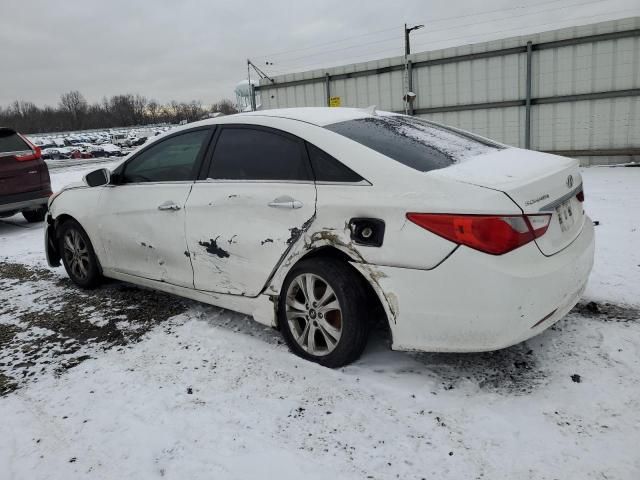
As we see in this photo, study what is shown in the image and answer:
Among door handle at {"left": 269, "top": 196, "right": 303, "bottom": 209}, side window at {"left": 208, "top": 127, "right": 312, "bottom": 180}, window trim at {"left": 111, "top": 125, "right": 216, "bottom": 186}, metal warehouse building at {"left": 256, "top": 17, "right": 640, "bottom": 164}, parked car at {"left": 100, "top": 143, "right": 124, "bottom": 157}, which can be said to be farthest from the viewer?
parked car at {"left": 100, "top": 143, "right": 124, "bottom": 157}

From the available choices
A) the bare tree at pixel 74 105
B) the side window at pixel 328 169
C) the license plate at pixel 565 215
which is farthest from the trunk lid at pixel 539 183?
the bare tree at pixel 74 105

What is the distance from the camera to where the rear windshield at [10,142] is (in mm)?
8289

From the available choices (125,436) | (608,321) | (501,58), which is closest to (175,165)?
(125,436)

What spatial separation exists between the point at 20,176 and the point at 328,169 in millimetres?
7327

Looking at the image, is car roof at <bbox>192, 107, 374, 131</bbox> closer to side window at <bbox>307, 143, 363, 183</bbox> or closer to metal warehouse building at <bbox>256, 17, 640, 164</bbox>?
side window at <bbox>307, 143, 363, 183</bbox>

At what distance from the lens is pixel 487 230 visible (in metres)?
2.39

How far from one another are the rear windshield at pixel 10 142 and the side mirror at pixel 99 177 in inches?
198

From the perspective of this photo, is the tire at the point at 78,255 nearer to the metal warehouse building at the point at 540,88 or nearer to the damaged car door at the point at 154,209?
the damaged car door at the point at 154,209

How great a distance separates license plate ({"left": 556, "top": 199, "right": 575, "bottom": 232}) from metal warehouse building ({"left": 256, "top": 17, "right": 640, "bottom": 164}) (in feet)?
32.3

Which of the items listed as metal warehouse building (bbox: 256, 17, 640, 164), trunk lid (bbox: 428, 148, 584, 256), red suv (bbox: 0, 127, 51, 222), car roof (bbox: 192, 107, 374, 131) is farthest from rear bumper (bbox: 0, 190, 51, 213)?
metal warehouse building (bbox: 256, 17, 640, 164)

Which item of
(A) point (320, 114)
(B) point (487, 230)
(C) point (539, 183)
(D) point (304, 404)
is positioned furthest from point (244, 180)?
(C) point (539, 183)

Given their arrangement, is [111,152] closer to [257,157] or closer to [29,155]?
[29,155]

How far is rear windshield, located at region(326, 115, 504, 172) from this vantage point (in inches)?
112

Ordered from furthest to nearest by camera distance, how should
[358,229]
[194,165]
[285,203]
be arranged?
[194,165] < [285,203] < [358,229]
